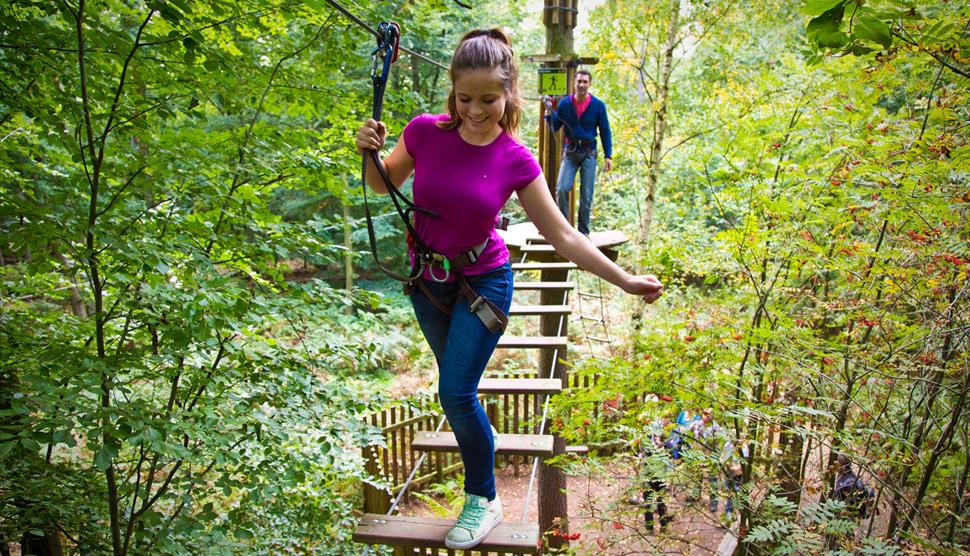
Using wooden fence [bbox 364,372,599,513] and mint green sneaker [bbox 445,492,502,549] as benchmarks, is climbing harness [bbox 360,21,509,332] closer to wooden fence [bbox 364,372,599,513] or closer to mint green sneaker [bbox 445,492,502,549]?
mint green sneaker [bbox 445,492,502,549]

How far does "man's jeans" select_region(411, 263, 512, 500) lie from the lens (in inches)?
69.4

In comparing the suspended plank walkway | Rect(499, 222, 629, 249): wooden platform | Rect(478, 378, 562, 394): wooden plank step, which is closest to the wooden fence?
the suspended plank walkway

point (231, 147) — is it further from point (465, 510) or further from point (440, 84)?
point (440, 84)

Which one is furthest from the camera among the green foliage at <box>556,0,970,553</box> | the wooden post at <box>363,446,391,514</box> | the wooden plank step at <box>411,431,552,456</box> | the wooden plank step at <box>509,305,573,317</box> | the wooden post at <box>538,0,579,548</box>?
the wooden post at <box>363,446,391,514</box>

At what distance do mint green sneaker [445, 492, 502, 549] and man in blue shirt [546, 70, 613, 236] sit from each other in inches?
130

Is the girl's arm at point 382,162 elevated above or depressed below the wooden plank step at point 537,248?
below

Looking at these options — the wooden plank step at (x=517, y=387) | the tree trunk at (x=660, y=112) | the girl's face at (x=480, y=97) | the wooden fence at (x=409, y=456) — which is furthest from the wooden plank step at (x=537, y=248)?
the girl's face at (x=480, y=97)

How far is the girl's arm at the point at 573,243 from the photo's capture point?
171 cm

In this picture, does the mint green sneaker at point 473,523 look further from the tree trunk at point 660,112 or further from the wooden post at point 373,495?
the tree trunk at point 660,112

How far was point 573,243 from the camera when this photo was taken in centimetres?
174

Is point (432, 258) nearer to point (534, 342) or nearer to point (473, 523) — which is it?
point (473, 523)

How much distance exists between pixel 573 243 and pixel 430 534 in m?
1.17

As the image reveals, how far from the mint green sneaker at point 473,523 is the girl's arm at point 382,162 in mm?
1092

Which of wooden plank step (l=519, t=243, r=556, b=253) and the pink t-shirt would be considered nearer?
the pink t-shirt
